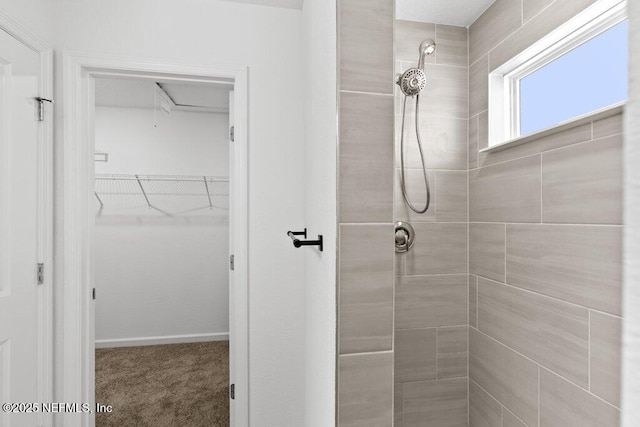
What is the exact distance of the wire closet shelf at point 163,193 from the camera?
3201 mm

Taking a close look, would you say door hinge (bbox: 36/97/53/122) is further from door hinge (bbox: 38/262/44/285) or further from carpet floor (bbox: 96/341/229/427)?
carpet floor (bbox: 96/341/229/427)

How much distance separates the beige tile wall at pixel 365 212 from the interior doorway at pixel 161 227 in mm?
2431

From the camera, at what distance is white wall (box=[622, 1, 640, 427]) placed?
12 centimetres

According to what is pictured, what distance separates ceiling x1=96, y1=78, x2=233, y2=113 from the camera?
8.97 ft

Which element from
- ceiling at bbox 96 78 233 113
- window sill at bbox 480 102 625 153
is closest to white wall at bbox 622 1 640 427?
window sill at bbox 480 102 625 153

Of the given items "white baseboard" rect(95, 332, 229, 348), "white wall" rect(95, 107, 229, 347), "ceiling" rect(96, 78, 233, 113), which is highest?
"ceiling" rect(96, 78, 233, 113)

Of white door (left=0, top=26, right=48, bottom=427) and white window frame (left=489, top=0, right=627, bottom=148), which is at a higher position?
white window frame (left=489, top=0, right=627, bottom=148)

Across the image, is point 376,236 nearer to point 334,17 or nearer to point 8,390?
point 334,17

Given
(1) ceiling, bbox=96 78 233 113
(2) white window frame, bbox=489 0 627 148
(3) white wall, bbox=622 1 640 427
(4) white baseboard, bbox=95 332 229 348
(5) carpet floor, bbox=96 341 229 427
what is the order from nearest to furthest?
1. (3) white wall, bbox=622 1 640 427
2. (2) white window frame, bbox=489 0 627 148
3. (5) carpet floor, bbox=96 341 229 427
4. (1) ceiling, bbox=96 78 233 113
5. (4) white baseboard, bbox=95 332 229 348

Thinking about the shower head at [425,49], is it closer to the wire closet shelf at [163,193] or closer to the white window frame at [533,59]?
the white window frame at [533,59]

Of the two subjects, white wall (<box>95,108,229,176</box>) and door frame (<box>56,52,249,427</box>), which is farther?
white wall (<box>95,108,229,176</box>)

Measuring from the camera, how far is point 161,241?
10.9ft

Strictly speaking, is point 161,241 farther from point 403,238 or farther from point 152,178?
point 403,238

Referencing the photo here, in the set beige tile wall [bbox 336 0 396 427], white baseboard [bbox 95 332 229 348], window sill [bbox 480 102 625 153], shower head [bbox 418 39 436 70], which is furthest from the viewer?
white baseboard [bbox 95 332 229 348]
